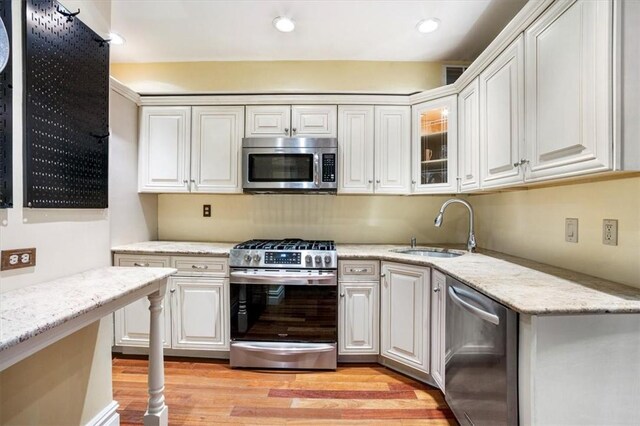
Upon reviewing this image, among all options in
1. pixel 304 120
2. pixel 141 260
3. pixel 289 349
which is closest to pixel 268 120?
pixel 304 120

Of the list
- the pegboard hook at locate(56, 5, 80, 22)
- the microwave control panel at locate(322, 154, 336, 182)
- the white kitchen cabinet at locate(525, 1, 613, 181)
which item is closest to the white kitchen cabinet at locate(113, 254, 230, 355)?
the microwave control panel at locate(322, 154, 336, 182)

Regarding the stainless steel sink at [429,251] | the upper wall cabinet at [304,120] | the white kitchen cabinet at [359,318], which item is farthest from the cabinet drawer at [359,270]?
the upper wall cabinet at [304,120]

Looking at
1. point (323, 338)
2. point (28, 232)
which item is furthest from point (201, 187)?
point (323, 338)

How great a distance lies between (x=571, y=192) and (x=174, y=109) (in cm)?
298

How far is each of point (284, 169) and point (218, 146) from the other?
653mm

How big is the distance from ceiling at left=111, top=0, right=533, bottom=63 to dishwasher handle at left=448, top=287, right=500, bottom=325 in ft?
6.42

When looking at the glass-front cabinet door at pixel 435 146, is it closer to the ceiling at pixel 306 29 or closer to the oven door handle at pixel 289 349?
the ceiling at pixel 306 29

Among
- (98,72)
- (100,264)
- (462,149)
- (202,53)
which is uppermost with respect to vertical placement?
(202,53)

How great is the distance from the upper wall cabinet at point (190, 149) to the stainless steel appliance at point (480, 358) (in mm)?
1950

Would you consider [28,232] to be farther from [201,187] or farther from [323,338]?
[323,338]

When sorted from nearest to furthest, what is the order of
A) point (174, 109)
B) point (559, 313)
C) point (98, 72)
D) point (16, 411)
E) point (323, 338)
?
point (559, 313) → point (16, 411) → point (98, 72) → point (323, 338) → point (174, 109)

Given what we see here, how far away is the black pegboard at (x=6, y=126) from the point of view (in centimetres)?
107

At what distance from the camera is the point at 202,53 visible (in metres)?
2.70

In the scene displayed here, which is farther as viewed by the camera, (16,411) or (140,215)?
(140,215)
